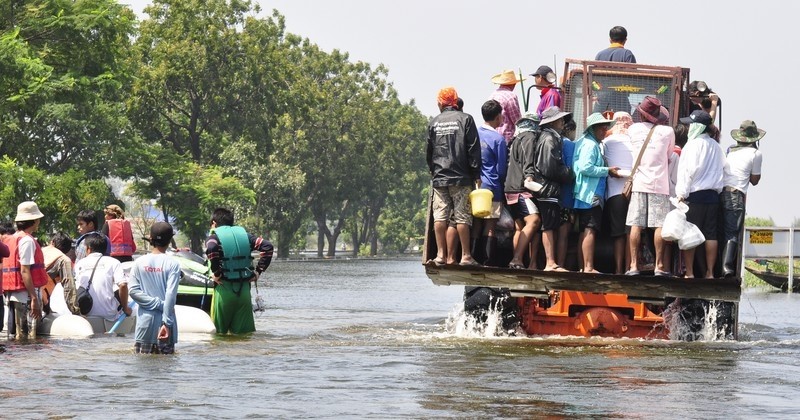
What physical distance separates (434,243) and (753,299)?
2089 cm

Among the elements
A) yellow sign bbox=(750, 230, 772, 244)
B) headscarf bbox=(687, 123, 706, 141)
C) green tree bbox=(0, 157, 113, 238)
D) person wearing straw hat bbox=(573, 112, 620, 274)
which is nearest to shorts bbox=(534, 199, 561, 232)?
person wearing straw hat bbox=(573, 112, 620, 274)

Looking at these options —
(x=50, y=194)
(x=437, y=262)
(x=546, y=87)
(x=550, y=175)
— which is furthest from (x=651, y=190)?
(x=50, y=194)

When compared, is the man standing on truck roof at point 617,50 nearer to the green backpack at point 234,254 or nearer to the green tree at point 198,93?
the green backpack at point 234,254

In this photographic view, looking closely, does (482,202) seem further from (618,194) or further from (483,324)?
(483,324)

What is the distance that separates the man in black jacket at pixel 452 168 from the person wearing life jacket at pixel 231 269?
83.7 inches

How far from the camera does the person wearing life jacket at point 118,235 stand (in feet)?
62.6

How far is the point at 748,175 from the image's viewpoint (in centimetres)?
1667

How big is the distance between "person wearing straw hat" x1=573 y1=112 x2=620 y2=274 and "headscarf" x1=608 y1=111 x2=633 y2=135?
0.22m

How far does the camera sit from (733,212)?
645 inches

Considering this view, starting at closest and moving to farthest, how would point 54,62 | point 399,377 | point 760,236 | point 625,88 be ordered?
1. point 399,377
2. point 625,88
3. point 760,236
4. point 54,62

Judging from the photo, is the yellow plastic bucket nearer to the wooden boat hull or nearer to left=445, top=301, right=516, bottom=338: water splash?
left=445, top=301, right=516, bottom=338: water splash

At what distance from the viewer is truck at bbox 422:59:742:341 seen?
1625 cm

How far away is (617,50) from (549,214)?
349 centimetres


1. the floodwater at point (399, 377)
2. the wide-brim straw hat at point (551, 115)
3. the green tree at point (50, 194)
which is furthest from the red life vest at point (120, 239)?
the green tree at point (50, 194)
